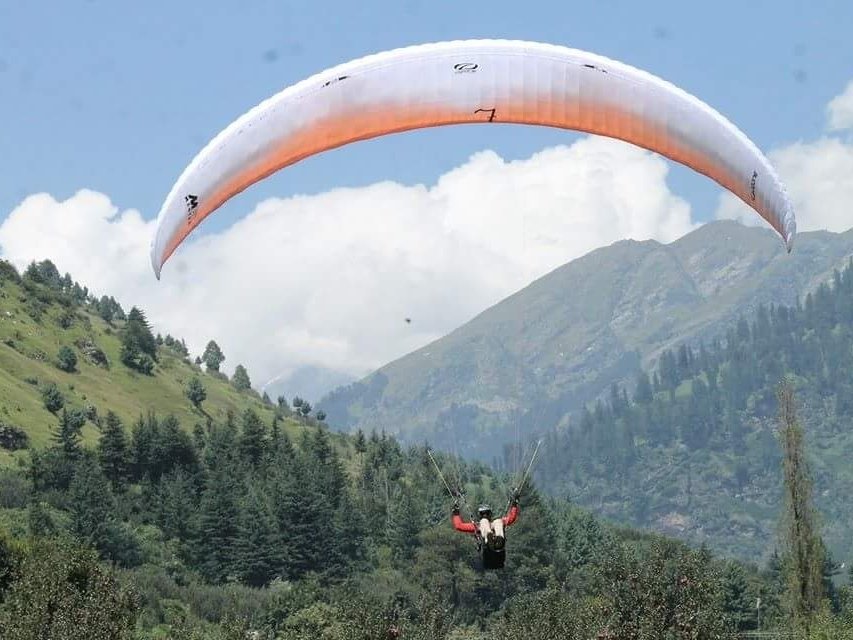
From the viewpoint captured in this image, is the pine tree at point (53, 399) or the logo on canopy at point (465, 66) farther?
the pine tree at point (53, 399)

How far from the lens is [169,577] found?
125 m

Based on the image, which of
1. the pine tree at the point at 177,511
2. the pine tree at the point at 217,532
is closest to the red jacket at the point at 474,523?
the pine tree at the point at 217,532

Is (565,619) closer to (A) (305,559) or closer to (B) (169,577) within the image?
(B) (169,577)

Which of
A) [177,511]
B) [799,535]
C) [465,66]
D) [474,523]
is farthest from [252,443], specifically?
[465,66]

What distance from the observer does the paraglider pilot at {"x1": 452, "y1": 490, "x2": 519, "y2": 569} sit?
30938 mm

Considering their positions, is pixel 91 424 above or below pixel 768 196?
above

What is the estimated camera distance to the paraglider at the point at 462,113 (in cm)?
3083

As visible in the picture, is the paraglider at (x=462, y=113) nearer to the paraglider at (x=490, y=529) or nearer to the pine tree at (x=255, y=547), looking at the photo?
the paraglider at (x=490, y=529)

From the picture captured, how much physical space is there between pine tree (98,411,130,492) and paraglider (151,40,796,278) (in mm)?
119317

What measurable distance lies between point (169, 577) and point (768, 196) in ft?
328

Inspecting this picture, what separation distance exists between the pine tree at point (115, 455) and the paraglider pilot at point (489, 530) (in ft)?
391

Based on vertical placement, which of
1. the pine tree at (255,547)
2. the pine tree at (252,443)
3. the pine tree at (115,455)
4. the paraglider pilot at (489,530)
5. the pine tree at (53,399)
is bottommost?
the paraglider pilot at (489,530)

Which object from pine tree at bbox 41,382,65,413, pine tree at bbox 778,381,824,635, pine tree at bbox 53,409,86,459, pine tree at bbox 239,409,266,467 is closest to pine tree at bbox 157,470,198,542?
pine tree at bbox 53,409,86,459

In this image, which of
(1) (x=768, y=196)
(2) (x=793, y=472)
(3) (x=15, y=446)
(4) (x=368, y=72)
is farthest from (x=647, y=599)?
(3) (x=15, y=446)
